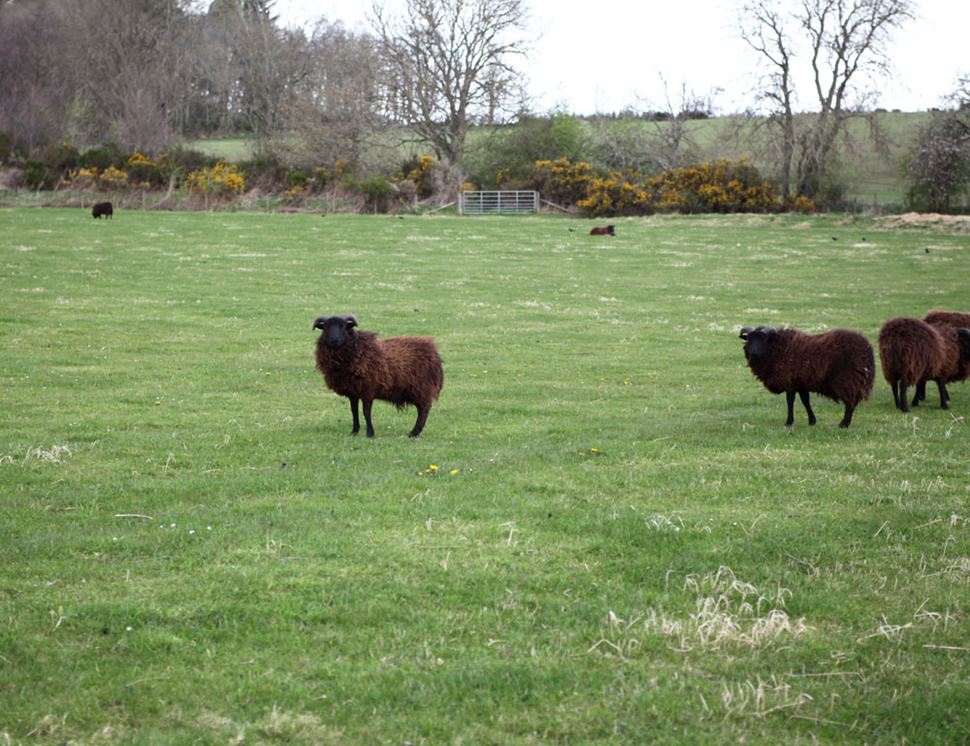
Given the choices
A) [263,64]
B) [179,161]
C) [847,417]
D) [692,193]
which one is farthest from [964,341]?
[263,64]

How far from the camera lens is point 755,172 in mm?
69938

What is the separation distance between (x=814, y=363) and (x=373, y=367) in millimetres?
6269

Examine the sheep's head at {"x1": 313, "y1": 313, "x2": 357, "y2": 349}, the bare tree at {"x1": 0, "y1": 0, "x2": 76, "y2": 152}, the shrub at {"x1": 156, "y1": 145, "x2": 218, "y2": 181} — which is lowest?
the sheep's head at {"x1": 313, "y1": 313, "x2": 357, "y2": 349}

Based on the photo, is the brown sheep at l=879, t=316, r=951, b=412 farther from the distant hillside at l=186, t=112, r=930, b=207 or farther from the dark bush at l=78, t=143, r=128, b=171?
the dark bush at l=78, t=143, r=128, b=171

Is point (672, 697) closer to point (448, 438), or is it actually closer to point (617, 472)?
point (617, 472)

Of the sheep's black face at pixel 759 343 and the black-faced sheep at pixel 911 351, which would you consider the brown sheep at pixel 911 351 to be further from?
the sheep's black face at pixel 759 343

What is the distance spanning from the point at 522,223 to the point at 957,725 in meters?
58.3

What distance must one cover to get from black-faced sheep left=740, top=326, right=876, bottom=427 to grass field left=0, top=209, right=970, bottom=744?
642 millimetres

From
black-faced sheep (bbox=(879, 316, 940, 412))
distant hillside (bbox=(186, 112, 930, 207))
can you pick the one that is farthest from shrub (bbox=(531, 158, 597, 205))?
black-faced sheep (bbox=(879, 316, 940, 412))

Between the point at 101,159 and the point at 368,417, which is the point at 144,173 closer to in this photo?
the point at 101,159

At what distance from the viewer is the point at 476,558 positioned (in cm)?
808

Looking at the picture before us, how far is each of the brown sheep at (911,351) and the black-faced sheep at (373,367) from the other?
23.6 feet

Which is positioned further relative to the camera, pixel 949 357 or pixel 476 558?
pixel 949 357

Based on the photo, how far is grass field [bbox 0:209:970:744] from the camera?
5.71 m
